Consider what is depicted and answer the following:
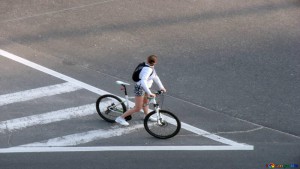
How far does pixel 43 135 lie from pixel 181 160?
9.84 feet

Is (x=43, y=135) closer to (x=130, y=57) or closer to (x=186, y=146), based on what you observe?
(x=186, y=146)

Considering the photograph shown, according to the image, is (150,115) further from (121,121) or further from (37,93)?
(37,93)

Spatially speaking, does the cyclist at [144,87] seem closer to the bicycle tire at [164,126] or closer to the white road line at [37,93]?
the bicycle tire at [164,126]

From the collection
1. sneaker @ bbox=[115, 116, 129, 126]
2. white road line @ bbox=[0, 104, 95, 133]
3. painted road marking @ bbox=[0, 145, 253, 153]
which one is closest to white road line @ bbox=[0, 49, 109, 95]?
white road line @ bbox=[0, 104, 95, 133]

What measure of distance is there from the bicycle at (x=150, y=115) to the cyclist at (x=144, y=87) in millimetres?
158

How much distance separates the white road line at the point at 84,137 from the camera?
37.8 ft

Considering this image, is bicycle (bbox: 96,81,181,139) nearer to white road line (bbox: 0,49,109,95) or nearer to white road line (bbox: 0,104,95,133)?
white road line (bbox: 0,104,95,133)

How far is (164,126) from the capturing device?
11953 millimetres

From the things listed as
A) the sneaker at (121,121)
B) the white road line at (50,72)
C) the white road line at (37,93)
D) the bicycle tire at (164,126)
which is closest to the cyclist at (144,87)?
the sneaker at (121,121)

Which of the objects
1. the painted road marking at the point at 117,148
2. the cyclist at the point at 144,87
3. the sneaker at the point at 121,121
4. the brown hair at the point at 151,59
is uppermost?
the brown hair at the point at 151,59

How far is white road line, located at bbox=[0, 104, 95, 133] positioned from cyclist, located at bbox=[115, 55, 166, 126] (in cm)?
102

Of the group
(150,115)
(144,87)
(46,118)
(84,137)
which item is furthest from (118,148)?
(46,118)

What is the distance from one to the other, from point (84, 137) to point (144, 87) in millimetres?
1715

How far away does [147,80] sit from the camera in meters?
11.6
